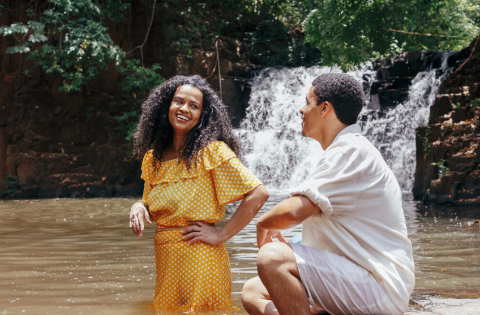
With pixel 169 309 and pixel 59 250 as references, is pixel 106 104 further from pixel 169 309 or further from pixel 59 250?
pixel 169 309

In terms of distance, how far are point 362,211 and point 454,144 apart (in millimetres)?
10177

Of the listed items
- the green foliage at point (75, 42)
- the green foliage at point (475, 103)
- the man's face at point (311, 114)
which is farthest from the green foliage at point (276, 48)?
the man's face at point (311, 114)

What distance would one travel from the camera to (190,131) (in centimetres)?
309

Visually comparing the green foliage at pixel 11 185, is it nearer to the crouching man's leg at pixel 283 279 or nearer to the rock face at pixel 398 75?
the rock face at pixel 398 75

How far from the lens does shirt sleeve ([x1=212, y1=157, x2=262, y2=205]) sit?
9.30ft

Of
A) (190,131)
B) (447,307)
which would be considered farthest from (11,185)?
(447,307)

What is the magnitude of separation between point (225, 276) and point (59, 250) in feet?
12.5

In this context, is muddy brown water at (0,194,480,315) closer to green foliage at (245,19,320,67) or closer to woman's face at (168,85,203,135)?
woman's face at (168,85,203,135)

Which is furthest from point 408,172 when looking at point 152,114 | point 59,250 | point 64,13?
point 152,114

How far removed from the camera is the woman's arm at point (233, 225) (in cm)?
284

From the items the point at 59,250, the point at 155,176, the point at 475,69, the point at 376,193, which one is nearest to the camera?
the point at 376,193

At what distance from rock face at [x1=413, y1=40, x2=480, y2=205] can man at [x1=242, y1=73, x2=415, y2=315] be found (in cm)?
951

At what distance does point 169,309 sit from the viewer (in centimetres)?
295

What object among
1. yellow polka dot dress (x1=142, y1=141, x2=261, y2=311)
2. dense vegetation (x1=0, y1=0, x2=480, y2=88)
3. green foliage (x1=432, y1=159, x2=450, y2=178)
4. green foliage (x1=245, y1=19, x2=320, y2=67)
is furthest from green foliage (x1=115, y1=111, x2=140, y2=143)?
yellow polka dot dress (x1=142, y1=141, x2=261, y2=311)
